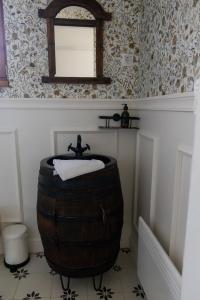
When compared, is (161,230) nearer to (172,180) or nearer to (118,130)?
(172,180)

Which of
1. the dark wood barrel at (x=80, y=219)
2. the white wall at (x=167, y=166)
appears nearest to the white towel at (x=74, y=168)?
the dark wood barrel at (x=80, y=219)

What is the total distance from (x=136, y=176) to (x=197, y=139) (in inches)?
49.2

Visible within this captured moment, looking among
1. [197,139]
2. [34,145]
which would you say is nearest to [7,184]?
[34,145]

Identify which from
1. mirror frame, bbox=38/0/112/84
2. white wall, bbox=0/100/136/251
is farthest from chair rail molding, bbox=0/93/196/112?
mirror frame, bbox=38/0/112/84

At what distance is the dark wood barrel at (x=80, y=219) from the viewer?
1.14 meters

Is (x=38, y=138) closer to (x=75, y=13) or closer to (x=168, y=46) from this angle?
(x=75, y=13)

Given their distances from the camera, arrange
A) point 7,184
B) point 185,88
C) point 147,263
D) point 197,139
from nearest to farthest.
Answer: point 197,139
point 185,88
point 147,263
point 7,184

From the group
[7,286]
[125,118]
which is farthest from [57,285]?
[125,118]

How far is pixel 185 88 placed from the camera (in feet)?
3.21

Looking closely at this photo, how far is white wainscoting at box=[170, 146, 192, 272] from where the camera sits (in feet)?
3.22

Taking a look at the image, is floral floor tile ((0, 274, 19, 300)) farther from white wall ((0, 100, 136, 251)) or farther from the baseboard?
white wall ((0, 100, 136, 251))

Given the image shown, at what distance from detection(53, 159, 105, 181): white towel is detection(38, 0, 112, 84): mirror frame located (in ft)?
2.15

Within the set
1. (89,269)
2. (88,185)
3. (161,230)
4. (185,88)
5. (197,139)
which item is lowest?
(89,269)

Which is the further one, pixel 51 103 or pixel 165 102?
pixel 51 103
